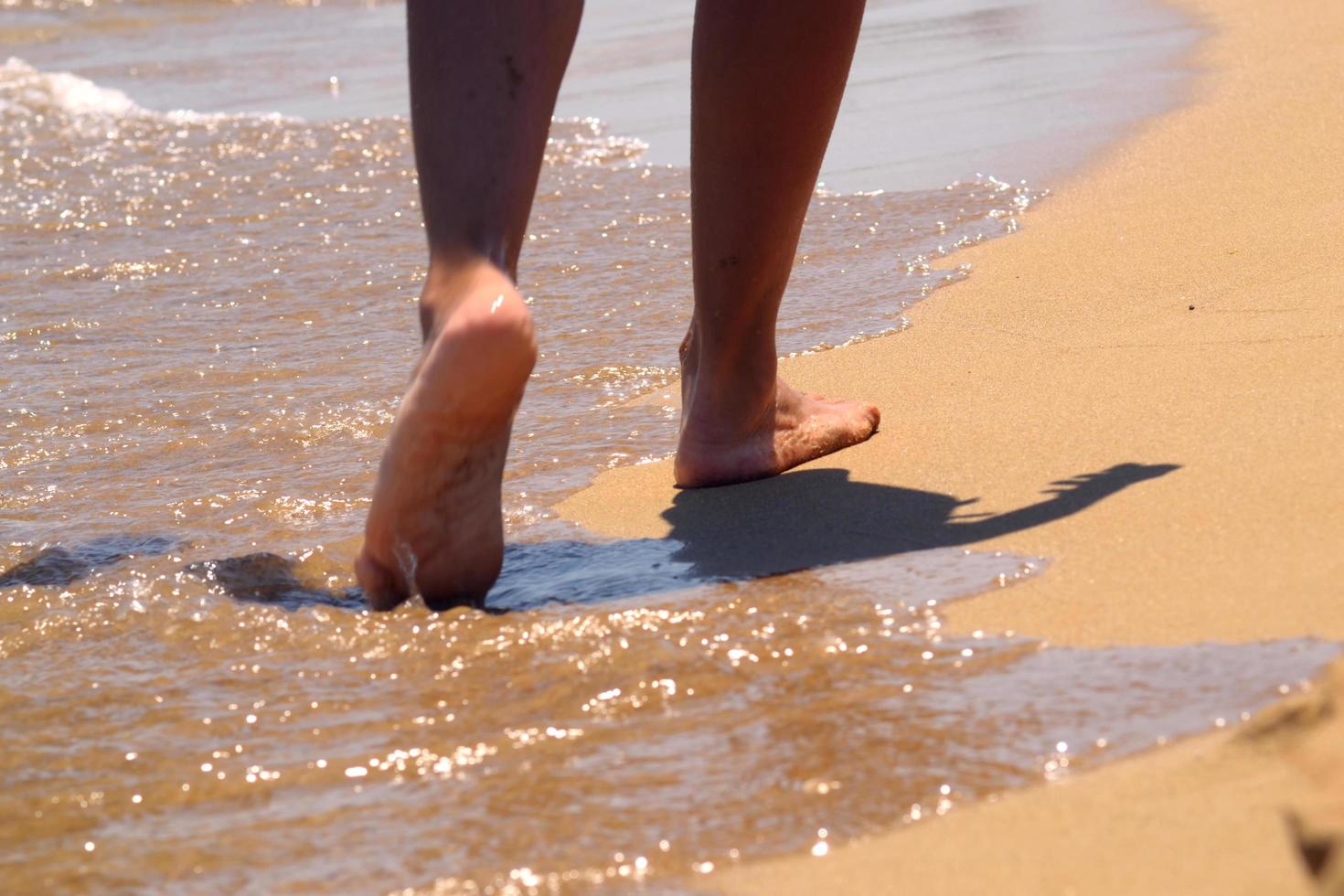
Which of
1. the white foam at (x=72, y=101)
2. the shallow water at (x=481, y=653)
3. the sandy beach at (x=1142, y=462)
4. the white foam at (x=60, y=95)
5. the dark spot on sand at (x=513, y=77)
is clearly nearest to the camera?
the sandy beach at (x=1142, y=462)

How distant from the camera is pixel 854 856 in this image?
1158mm

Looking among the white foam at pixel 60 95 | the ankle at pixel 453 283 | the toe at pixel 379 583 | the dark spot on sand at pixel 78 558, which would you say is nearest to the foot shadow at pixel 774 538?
the toe at pixel 379 583

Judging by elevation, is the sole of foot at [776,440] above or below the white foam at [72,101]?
below

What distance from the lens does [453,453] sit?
1.66 metres

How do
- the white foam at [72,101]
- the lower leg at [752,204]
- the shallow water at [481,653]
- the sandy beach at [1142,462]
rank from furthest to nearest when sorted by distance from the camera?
the white foam at [72,101]
the lower leg at [752,204]
the shallow water at [481,653]
the sandy beach at [1142,462]

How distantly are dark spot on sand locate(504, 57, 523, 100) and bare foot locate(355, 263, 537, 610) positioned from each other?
198 millimetres

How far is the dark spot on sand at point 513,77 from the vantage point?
176cm

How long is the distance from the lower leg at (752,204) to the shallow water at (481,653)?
0.29 ft

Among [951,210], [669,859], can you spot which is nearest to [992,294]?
[951,210]

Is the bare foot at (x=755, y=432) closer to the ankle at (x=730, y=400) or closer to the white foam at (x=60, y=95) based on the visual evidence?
the ankle at (x=730, y=400)

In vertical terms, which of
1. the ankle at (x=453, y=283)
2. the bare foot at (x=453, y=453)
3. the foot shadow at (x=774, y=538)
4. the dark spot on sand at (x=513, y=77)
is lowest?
the foot shadow at (x=774, y=538)

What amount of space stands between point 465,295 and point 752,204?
22.9 inches

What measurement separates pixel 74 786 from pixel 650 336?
1.71m

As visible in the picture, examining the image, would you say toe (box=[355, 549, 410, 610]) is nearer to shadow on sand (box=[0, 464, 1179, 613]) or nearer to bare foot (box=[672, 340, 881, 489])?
shadow on sand (box=[0, 464, 1179, 613])
